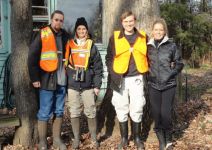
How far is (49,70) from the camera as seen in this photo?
636 centimetres

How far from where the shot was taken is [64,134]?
7559mm

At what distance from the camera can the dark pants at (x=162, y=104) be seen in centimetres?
656

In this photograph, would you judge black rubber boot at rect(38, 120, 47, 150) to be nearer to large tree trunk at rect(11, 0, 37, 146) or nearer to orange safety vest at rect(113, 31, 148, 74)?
large tree trunk at rect(11, 0, 37, 146)

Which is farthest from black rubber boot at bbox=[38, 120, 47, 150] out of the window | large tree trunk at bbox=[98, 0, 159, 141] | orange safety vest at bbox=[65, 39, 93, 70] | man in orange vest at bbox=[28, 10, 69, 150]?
the window

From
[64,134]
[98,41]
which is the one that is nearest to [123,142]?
[64,134]

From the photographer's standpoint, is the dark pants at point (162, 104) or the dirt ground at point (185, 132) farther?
the dirt ground at point (185, 132)

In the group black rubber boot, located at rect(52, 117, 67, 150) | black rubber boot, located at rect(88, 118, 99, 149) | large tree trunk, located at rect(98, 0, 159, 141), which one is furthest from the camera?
large tree trunk, located at rect(98, 0, 159, 141)

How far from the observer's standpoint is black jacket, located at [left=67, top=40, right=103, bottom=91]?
257 inches

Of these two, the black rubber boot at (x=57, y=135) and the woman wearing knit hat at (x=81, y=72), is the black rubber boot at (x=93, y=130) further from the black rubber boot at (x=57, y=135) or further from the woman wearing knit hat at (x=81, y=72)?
the black rubber boot at (x=57, y=135)

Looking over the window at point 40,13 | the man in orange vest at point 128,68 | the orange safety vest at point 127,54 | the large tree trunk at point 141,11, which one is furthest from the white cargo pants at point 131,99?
the window at point 40,13

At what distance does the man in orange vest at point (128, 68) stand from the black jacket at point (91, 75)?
18 cm

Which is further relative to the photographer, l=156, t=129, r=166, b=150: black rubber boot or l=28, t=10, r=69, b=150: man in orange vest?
l=156, t=129, r=166, b=150: black rubber boot

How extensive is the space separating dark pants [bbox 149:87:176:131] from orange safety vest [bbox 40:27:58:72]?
1.55 metres

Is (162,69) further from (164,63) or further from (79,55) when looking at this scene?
(79,55)
